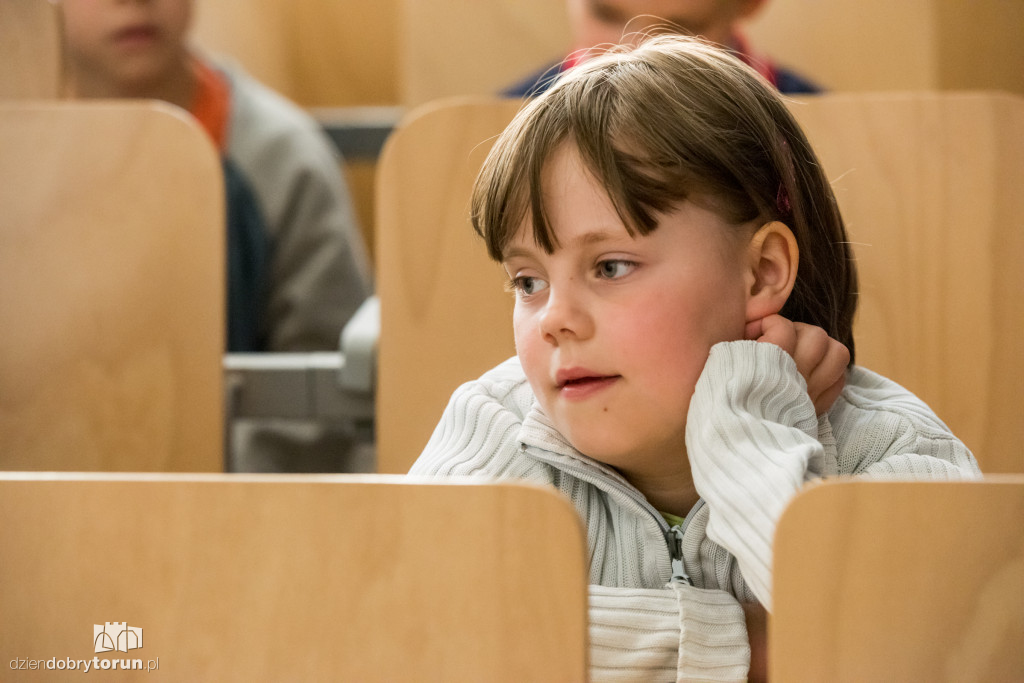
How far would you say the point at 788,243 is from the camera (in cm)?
68

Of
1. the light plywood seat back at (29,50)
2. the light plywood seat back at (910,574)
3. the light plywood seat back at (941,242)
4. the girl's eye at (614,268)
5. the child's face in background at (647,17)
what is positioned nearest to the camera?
the light plywood seat back at (910,574)

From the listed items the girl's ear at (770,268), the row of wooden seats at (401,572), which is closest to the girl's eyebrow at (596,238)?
the girl's ear at (770,268)

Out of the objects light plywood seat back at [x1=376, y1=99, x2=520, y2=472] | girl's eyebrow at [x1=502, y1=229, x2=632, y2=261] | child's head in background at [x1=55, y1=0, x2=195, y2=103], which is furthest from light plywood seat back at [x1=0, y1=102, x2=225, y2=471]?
child's head in background at [x1=55, y1=0, x2=195, y2=103]

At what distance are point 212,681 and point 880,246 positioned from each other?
69cm

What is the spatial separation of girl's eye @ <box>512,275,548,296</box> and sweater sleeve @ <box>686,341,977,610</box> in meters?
0.12

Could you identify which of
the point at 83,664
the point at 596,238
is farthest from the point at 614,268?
the point at 83,664

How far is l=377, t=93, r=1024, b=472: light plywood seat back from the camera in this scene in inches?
35.1

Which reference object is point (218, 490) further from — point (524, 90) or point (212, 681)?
point (524, 90)

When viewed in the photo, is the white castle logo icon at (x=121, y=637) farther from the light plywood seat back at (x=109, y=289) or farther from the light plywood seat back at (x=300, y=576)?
the light plywood seat back at (x=109, y=289)

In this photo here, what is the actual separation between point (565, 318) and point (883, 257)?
0.42 metres

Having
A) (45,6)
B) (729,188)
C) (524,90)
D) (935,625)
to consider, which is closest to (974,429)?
(729,188)

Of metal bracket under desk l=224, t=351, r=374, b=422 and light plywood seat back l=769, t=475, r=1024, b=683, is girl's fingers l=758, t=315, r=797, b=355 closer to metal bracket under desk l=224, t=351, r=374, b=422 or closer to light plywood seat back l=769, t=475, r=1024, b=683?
light plywood seat back l=769, t=475, r=1024, b=683

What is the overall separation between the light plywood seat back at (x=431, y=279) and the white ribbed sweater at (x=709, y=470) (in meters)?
0.14

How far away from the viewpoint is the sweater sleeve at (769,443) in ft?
1.77
